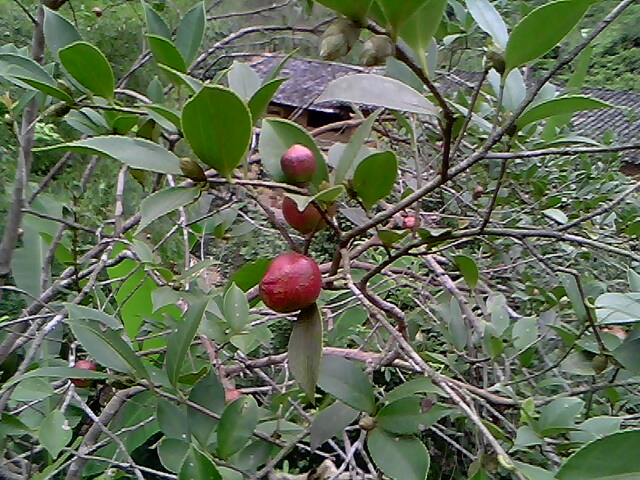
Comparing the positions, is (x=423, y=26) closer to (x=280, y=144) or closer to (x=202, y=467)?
(x=280, y=144)

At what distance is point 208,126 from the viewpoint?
43 centimetres

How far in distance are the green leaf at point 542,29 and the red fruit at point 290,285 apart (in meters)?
0.20

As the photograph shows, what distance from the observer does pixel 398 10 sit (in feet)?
1.30

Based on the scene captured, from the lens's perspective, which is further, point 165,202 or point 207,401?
point 207,401

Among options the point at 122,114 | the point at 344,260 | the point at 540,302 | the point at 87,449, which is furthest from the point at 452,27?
the point at 87,449

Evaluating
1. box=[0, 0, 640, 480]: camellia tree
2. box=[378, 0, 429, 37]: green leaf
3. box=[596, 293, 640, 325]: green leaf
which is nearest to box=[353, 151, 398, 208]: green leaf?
box=[0, 0, 640, 480]: camellia tree

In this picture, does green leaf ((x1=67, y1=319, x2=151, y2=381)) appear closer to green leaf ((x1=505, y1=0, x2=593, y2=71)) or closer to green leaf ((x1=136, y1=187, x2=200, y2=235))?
green leaf ((x1=136, y1=187, x2=200, y2=235))

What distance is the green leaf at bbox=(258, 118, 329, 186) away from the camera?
49 cm

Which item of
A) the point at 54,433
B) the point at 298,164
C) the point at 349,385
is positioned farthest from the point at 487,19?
the point at 54,433

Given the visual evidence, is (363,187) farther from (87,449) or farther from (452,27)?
(452,27)

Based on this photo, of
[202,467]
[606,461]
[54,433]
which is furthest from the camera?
[54,433]

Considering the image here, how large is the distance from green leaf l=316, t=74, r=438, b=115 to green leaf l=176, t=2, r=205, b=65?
35 centimetres

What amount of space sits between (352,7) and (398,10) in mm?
Result: 29

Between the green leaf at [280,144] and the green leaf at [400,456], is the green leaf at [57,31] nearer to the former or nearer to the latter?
the green leaf at [280,144]
